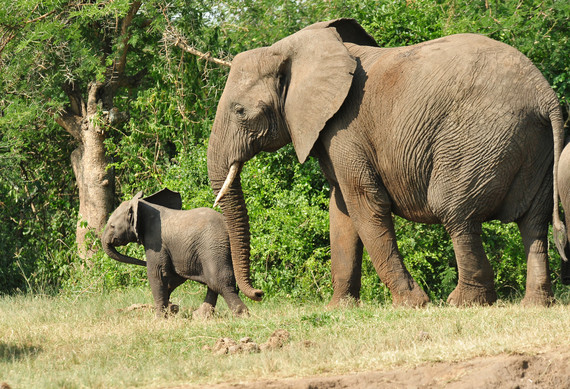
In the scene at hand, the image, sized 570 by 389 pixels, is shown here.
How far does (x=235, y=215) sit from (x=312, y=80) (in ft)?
5.60

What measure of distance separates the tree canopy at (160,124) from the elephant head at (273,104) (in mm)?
1892

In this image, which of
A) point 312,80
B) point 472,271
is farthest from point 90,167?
point 472,271

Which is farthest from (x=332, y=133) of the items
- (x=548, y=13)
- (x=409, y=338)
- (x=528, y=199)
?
(x=548, y=13)

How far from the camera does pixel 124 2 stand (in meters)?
12.4

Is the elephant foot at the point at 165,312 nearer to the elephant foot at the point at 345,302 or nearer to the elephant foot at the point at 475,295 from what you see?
the elephant foot at the point at 345,302

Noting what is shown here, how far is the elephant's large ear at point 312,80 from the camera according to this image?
28.6ft

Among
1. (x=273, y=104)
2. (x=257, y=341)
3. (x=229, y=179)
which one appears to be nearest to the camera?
(x=257, y=341)

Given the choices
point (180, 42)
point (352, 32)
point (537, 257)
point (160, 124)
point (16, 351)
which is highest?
point (180, 42)

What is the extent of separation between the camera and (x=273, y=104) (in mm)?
9273

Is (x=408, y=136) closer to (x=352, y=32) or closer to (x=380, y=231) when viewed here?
(x=380, y=231)

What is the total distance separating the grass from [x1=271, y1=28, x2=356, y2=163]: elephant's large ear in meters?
1.86

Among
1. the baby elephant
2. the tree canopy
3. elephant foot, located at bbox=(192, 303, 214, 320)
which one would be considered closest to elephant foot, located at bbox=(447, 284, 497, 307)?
the tree canopy

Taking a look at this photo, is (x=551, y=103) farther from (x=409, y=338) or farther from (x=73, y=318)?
(x=73, y=318)

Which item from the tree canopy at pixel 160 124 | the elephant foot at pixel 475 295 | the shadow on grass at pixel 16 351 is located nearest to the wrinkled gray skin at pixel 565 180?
the elephant foot at pixel 475 295
